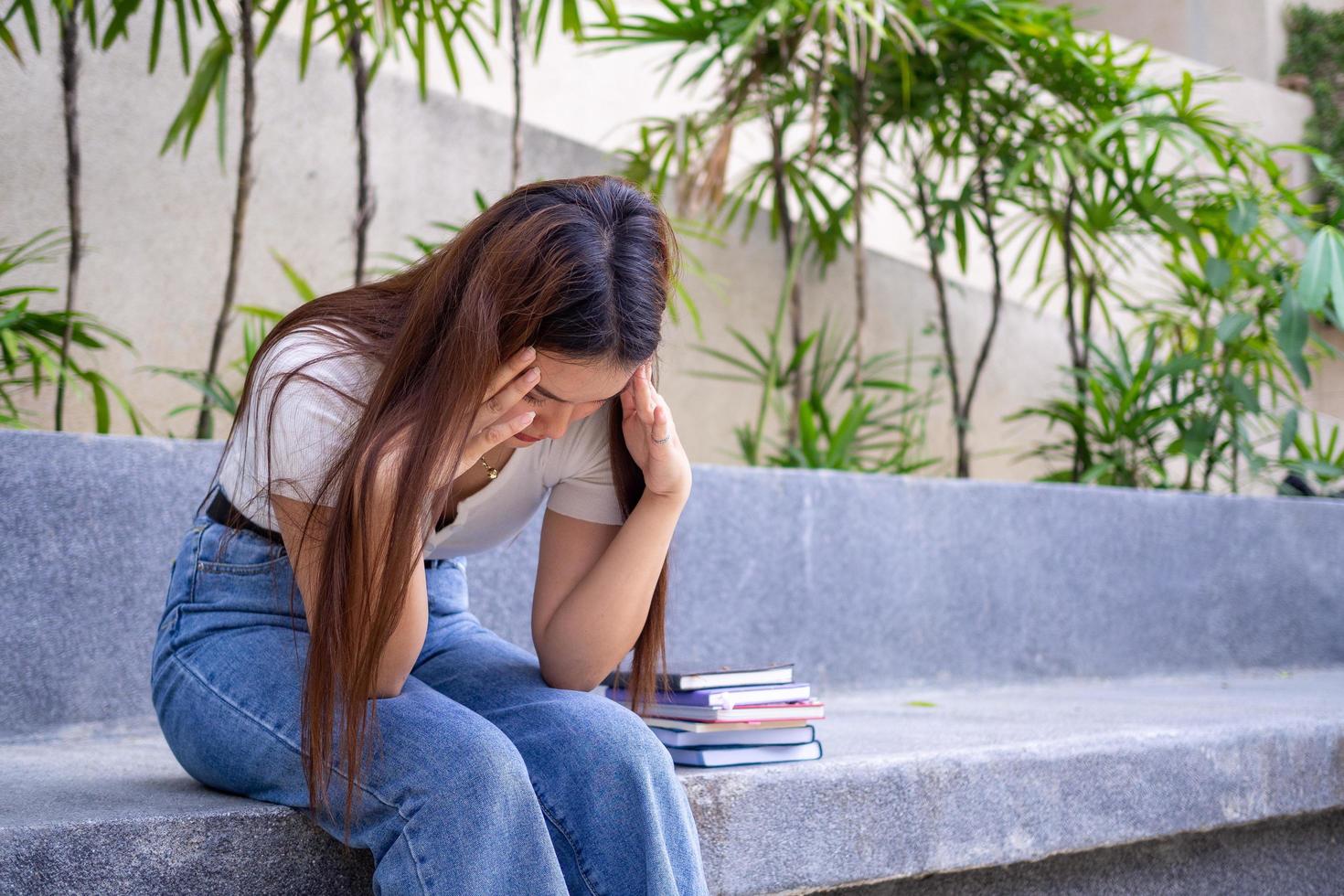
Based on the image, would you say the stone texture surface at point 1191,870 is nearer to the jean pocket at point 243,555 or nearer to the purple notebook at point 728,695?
the purple notebook at point 728,695

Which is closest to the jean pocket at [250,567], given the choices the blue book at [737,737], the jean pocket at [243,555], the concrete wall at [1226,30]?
the jean pocket at [243,555]

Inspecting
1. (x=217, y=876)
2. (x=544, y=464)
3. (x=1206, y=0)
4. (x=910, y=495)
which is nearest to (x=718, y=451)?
(x=910, y=495)

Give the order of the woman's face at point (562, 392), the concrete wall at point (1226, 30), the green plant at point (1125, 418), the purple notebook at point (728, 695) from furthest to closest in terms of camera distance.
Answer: the concrete wall at point (1226, 30) → the green plant at point (1125, 418) → the purple notebook at point (728, 695) → the woman's face at point (562, 392)

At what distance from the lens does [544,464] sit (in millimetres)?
1350

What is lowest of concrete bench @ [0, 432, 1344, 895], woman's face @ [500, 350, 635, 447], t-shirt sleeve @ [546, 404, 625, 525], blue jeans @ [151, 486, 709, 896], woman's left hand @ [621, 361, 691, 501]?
concrete bench @ [0, 432, 1344, 895]

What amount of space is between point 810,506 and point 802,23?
45.7 inches

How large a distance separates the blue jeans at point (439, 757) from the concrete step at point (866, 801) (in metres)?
0.08

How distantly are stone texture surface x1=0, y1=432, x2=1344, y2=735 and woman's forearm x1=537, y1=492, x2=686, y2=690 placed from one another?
70 centimetres

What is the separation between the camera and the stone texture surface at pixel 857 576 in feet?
5.59

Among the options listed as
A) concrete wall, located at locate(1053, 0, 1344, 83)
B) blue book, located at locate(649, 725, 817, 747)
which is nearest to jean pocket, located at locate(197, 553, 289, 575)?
blue book, located at locate(649, 725, 817, 747)

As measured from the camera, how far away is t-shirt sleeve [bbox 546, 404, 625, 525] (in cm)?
136

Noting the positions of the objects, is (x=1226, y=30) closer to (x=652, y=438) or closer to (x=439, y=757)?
(x=652, y=438)

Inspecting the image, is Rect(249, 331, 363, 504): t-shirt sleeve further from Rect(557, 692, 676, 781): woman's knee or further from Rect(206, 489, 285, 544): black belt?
Rect(557, 692, 676, 781): woman's knee

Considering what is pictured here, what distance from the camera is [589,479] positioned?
4.53ft
